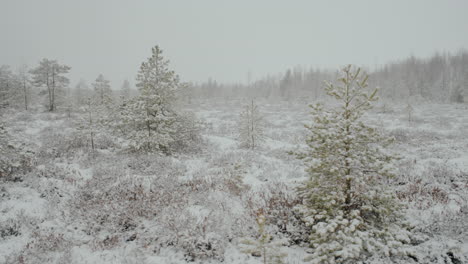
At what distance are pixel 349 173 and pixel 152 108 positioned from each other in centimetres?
959

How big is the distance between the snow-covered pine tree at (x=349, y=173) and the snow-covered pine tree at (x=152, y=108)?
27.2 ft

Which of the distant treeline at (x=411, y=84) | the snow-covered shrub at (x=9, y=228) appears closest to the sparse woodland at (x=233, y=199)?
the snow-covered shrub at (x=9, y=228)

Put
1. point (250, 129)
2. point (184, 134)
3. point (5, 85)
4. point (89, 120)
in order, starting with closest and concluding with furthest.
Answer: point (89, 120), point (184, 134), point (250, 129), point (5, 85)

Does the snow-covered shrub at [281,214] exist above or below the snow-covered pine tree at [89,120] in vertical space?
below

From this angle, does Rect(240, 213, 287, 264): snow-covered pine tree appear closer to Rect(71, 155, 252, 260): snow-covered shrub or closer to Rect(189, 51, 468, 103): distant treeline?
Rect(71, 155, 252, 260): snow-covered shrub

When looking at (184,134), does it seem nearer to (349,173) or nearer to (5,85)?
(349,173)

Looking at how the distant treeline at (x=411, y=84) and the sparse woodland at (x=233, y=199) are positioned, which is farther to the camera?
the distant treeline at (x=411, y=84)

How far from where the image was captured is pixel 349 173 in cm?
469

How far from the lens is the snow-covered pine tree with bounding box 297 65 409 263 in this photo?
4.27 metres

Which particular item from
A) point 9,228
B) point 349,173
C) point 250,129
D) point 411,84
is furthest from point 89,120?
point 411,84

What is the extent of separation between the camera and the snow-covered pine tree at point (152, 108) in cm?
1128

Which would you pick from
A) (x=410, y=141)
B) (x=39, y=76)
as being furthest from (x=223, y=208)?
(x=39, y=76)

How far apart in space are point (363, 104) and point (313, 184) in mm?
1958

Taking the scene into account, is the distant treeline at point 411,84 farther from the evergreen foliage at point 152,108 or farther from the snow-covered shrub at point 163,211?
the snow-covered shrub at point 163,211
